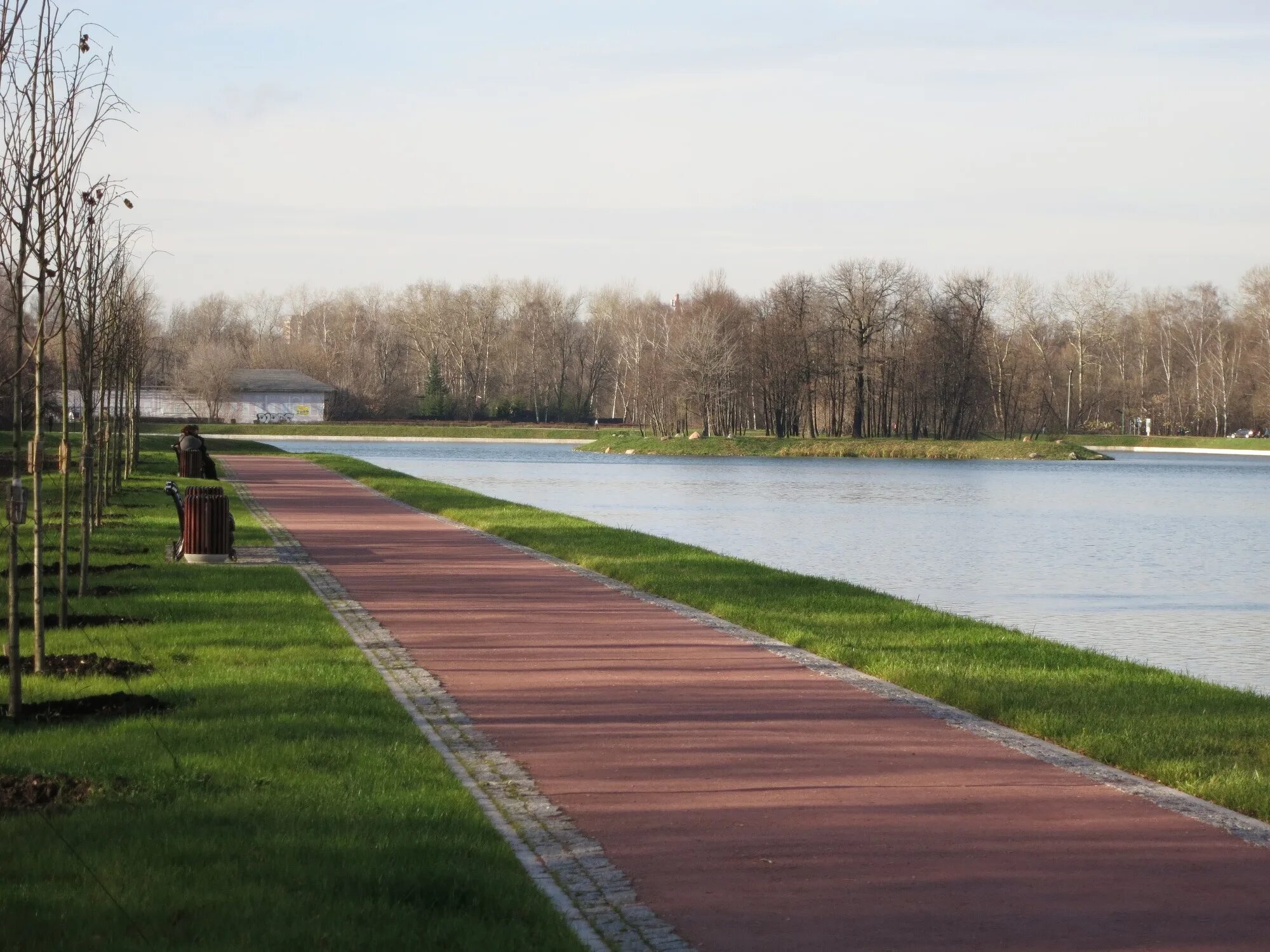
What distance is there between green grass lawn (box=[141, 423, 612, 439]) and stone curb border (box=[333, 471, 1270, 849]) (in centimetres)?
9548

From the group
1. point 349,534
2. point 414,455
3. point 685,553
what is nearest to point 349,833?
point 685,553

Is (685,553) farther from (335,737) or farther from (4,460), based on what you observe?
(4,460)

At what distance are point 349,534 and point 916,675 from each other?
46.6 feet

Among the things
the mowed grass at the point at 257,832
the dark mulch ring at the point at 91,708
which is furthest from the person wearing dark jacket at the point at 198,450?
the dark mulch ring at the point at 91,708

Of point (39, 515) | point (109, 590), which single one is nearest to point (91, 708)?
point (39, 515)

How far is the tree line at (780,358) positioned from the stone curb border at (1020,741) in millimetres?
81734

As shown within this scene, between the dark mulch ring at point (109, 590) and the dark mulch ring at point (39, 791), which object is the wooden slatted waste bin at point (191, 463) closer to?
the dark mulch ring at point (109, 590)

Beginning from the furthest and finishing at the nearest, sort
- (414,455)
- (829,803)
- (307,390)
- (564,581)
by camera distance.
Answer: (307,390)
(414,455)
(564,581)
(829,803)

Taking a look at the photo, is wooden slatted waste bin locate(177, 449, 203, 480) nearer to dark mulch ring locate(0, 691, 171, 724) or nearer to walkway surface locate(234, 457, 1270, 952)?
walkway surface locate(234, 457, 1270, 952)

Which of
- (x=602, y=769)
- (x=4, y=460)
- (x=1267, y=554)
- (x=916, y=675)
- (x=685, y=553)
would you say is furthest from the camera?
(x=4, y=460)

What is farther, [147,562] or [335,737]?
[147,562]

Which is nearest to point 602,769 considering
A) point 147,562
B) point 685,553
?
point 147,562

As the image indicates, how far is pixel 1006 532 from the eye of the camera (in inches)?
1312

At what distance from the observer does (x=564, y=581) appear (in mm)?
17656
